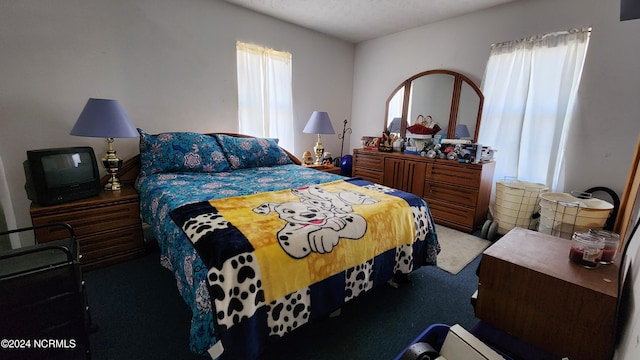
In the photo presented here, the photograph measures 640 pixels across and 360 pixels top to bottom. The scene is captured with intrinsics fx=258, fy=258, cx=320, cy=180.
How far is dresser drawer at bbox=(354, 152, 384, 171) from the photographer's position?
3.58 m

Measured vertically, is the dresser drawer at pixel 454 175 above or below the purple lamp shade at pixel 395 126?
below

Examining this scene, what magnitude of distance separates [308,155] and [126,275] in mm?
2334

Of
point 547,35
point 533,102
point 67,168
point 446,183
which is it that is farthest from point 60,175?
point 547,35

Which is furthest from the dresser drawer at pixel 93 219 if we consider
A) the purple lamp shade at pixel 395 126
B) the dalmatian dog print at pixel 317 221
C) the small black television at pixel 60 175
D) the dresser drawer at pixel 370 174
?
the purple lamp shade at pixel 395 126

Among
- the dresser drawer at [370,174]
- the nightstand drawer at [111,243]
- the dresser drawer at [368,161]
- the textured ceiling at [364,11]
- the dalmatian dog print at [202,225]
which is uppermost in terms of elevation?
the textured ceiling at [364,11]

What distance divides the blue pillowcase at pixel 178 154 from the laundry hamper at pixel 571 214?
2979mm

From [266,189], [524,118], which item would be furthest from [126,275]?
[524,118]

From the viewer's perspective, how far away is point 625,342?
0.76 meters

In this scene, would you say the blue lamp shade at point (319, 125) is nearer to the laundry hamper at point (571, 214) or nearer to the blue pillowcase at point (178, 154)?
the blue pillowcase at point (178, 154)

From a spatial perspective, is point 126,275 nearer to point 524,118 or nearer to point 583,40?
point 524,118

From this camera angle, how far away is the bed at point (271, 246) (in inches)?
41.2

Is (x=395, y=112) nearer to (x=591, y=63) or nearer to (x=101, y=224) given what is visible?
(x=591, y=63)

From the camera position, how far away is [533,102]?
106 inches

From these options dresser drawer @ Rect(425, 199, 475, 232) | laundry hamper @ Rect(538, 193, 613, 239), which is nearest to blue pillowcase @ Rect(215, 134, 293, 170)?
dresser drawer @ Rect(425, 199, 475, 232)
